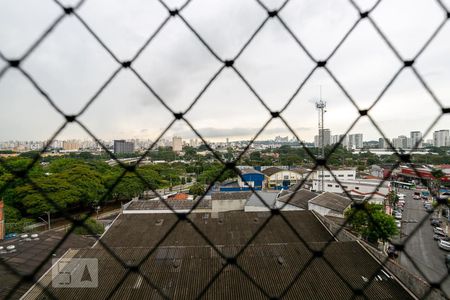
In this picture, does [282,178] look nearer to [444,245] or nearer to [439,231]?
[439,231]

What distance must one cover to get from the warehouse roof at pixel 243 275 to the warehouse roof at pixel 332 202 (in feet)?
12.1

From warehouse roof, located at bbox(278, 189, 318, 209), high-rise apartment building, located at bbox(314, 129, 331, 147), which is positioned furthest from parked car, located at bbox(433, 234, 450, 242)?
high-rise apartment building, located at bbox(314, 129, 331, 147)

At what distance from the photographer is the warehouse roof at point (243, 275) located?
2830 mm

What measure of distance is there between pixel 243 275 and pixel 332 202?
17.4 feet

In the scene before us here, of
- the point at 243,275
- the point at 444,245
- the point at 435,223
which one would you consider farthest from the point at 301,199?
the point at 243,275

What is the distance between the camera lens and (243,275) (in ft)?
10.4

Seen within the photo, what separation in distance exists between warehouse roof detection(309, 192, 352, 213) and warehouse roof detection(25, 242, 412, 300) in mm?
3697

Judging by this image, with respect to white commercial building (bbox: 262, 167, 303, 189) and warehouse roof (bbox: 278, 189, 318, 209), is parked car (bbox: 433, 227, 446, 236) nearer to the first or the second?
warehouse roof (bbox: 278, 189, 318, 209)

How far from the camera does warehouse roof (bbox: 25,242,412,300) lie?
2830 mm

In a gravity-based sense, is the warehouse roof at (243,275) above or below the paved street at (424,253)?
above

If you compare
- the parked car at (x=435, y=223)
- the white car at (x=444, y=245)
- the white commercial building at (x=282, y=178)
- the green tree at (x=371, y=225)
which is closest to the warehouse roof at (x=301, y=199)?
the green tree at (x=371, y=225)

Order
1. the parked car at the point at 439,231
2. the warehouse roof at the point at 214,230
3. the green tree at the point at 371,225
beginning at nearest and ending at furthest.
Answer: the warehouse roof at the point at 214,230 → the green tree at the point at 371,225 → the parked car at the point at 439,231

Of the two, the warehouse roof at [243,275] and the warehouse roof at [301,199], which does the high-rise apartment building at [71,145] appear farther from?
the warehouse roof at [243,275]

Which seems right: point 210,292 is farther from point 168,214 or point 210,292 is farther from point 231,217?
point 168,214
